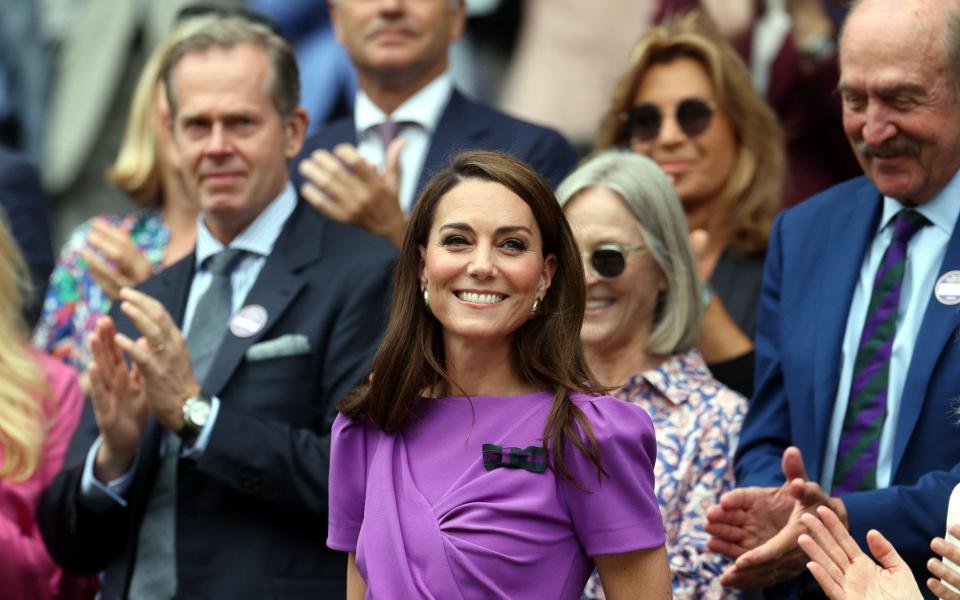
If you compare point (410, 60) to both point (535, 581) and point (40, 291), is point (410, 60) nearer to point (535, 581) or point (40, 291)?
point (40, 291)

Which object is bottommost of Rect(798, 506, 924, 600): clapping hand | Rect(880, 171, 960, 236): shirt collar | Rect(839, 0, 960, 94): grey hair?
Rect(798, 506, 924, 600): clapping hand

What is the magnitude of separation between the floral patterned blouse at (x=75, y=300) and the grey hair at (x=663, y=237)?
70.6 inches

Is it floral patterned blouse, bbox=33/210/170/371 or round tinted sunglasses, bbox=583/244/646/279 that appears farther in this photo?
floral patterned blouse, bbox=33/210/170/371

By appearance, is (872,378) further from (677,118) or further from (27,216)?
(27,216)

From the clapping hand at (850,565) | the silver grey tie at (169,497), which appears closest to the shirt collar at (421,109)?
the silver grey tie at (169,497)

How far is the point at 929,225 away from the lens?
477cm

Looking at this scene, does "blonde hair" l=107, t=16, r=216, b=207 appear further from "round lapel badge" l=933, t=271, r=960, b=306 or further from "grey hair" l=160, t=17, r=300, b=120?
"round lapel badge" l=933, t=271, r=960, b=306

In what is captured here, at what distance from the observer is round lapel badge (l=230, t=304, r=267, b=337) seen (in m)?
5.13

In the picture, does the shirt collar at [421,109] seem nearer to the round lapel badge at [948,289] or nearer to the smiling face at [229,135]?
the smiling face at [229,135]

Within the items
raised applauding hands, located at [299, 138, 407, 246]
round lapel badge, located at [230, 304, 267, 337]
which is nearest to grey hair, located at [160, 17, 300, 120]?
raised applauding hands, located at [299, 138, 407, 246]

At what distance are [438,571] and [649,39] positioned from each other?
114 inches

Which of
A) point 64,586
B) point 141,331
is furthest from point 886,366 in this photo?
point 64,586

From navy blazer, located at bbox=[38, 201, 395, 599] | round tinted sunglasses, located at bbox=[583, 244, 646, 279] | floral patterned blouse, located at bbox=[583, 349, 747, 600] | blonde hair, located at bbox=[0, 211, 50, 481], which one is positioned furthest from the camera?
blonde hair, located at bbox=[0, 211, 50, 481]

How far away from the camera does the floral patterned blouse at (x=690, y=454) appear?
482 centimetres
